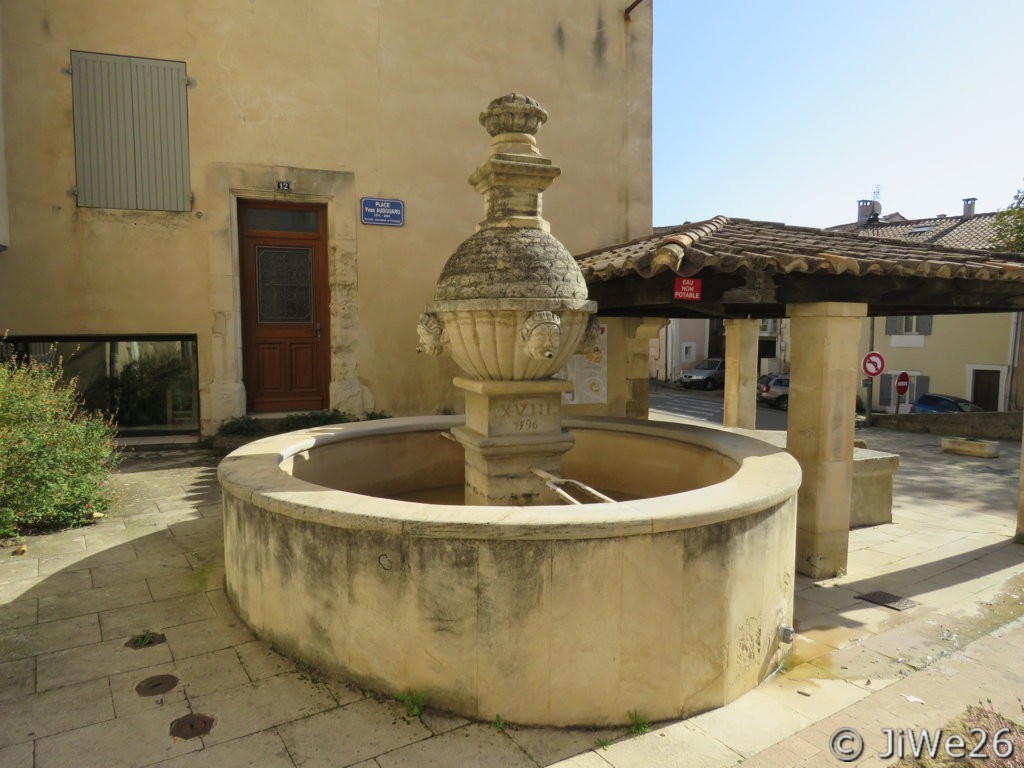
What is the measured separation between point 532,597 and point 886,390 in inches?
955

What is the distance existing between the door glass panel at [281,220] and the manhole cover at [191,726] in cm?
760

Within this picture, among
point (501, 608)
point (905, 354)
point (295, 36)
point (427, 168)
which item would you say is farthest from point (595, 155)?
point (905, 354)

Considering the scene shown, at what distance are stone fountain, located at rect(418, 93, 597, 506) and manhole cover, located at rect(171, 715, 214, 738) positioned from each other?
6.40 ft

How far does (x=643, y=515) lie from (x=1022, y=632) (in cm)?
332

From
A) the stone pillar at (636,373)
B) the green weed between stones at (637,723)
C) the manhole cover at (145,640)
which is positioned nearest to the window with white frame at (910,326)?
the stone pillar at (636,373)

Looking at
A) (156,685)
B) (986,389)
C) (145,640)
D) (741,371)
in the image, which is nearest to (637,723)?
(156,685)

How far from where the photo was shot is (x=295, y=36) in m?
9.05

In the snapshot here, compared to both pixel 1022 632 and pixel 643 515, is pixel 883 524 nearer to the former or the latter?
pixel 1022 632

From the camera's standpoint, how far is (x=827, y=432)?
554 centimetres

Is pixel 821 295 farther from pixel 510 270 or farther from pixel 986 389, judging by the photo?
pixel 986 389

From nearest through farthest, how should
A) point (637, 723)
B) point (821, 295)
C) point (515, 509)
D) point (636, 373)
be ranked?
1. point (637, 723)
2. point (515, 509)
3. point (821, 295)
4. point (636, 373)

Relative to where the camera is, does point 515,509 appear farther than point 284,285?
No

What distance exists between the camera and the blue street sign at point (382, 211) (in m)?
9.48

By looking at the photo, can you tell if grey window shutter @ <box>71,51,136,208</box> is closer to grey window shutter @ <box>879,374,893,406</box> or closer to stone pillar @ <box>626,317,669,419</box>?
stone pillar @ <box>626,317,669,419</box>
